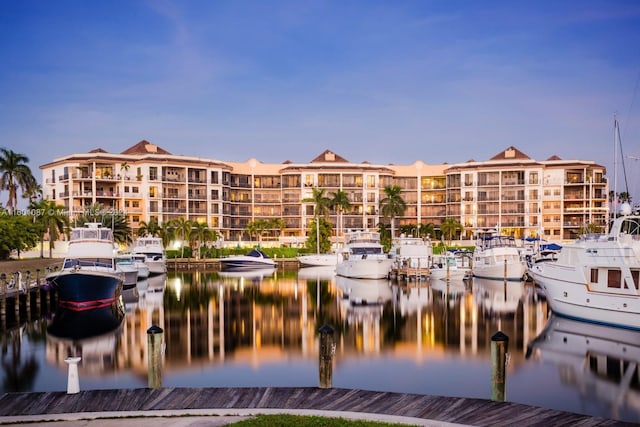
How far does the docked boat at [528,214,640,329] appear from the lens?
115 ft

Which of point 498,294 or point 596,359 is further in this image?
point 498,294

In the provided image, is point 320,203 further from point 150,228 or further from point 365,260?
point 365,260

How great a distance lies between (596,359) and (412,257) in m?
50.4

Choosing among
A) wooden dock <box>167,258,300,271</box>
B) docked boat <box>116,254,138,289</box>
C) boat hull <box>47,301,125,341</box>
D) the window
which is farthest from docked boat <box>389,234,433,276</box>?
boat hull <box>47,301,125,341</box>

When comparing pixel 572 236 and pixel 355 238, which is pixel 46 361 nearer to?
pixel 355 238

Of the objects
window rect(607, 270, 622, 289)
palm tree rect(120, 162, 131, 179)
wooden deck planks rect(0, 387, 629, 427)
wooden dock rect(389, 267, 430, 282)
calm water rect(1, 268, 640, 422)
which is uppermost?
palm tree rect(120, 162, 131, 179)

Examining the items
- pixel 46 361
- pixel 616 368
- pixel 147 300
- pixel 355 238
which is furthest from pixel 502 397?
pixel 355 238

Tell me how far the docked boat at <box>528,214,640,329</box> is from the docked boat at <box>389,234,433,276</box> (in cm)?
3460

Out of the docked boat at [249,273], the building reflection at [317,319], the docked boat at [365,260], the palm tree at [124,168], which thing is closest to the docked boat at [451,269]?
the building reflection at [317,319]

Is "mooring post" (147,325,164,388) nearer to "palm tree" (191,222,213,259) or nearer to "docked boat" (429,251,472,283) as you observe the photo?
"docked boat" (429,251,472,283)

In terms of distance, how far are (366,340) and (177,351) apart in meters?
10.9

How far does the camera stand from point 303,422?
14328 millimetres

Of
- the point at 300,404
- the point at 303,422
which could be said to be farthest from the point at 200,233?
the point at 303,422

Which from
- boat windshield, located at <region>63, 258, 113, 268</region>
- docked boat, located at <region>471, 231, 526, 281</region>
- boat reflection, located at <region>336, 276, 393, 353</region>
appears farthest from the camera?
docked boat, located at <region>471, 231, 526, 281</region>
